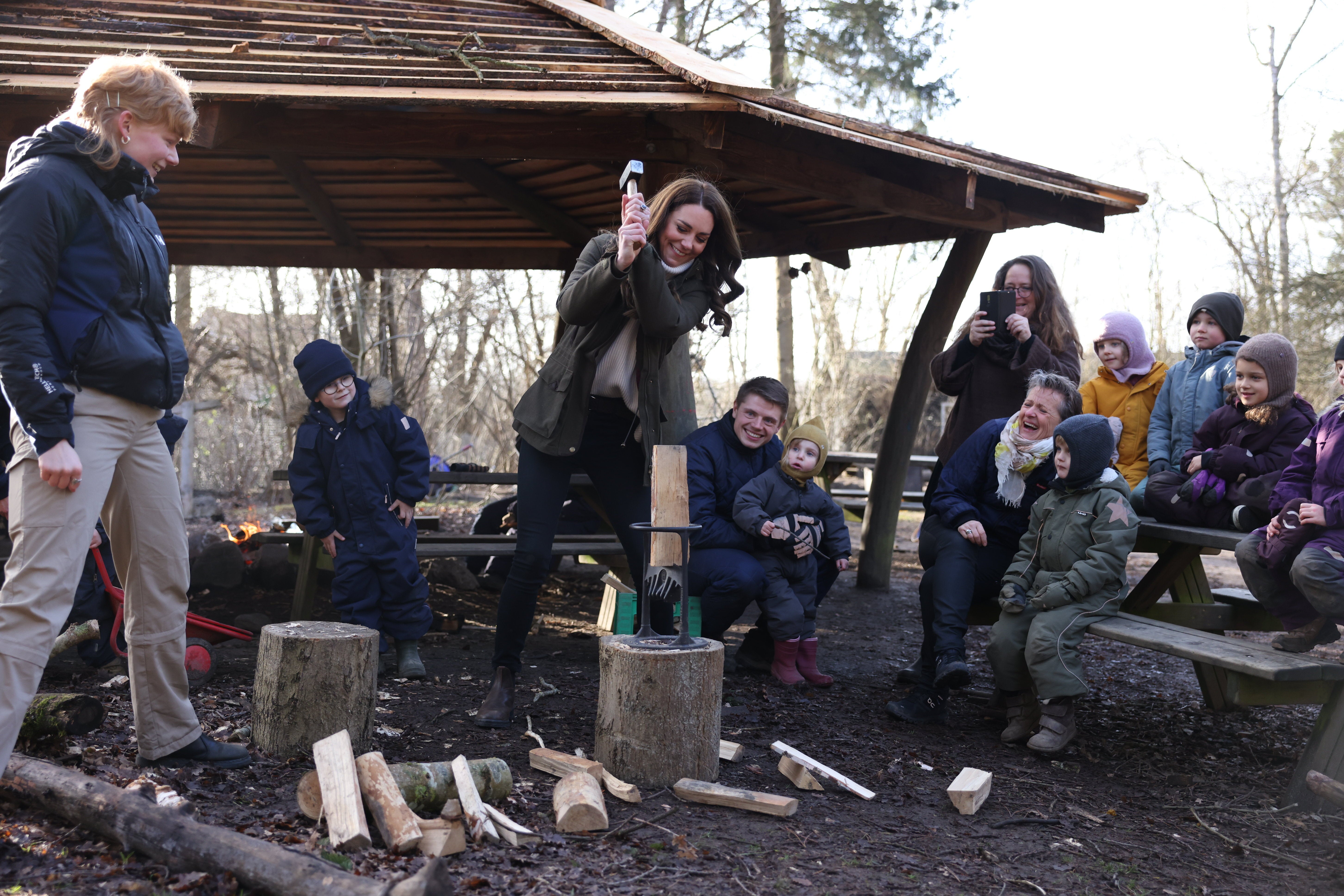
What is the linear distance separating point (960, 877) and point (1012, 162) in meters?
4.30

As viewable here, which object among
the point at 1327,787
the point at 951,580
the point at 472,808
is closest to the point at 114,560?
the point at 472,808

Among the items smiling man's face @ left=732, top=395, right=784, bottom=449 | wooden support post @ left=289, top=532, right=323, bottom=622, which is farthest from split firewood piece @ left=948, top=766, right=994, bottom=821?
wooden support post @ left=289, top=532, right=323, bottom=622

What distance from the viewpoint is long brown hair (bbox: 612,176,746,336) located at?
368cm

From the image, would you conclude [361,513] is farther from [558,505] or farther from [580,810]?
[580,810]

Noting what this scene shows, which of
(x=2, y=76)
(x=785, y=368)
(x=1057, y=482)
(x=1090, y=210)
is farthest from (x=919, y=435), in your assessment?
(x=2, y=76)

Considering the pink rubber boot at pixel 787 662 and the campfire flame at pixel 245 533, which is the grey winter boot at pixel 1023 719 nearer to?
the pink rubber boot at pixel 787 662

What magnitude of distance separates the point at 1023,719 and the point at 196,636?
154 inches

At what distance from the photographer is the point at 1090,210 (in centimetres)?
629

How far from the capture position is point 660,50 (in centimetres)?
527

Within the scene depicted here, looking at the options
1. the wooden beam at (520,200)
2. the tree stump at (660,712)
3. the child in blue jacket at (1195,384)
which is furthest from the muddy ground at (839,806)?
the wooden beam at (520,200)

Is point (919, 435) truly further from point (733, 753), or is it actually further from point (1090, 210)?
point (733, 753)

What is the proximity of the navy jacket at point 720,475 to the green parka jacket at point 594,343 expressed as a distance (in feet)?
2.91

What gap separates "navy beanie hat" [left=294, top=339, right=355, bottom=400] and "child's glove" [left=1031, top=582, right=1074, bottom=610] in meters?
3.41

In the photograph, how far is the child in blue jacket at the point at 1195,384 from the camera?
4691mm
